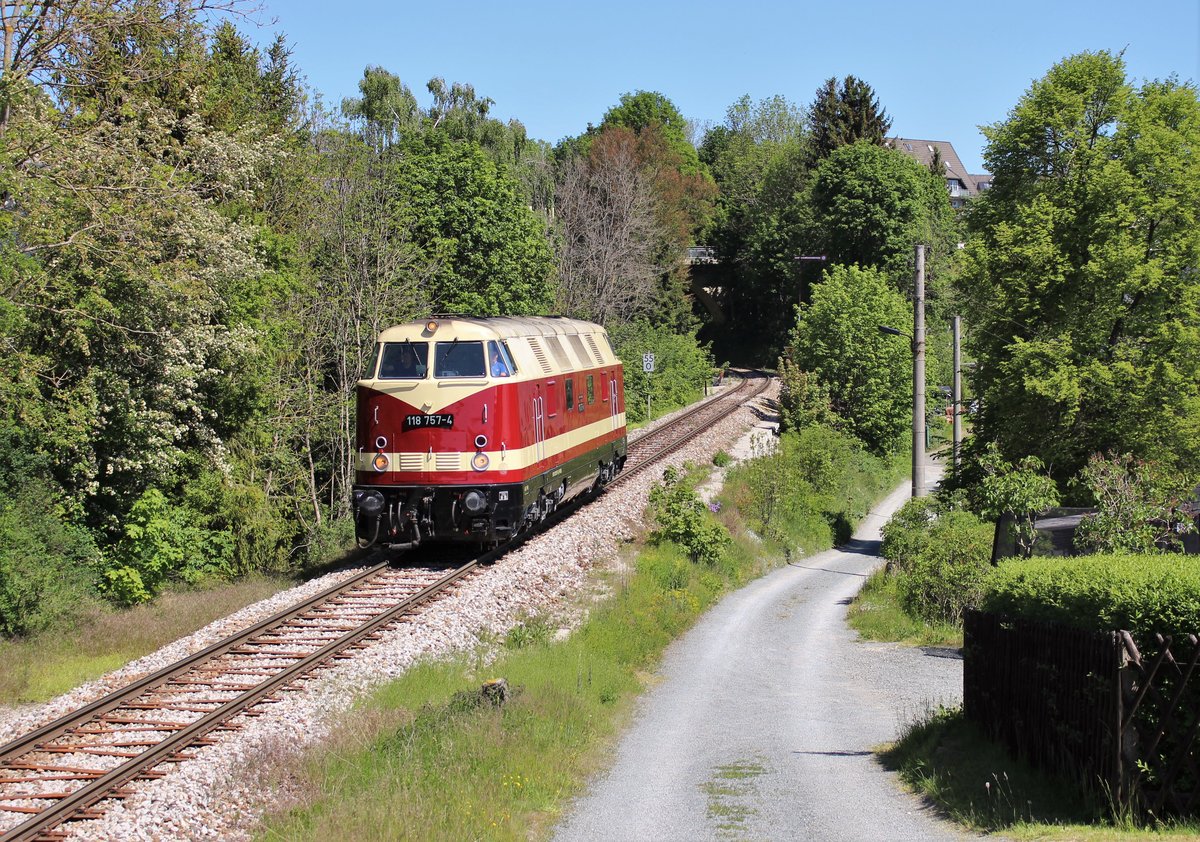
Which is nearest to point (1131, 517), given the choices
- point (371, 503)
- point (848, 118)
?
point (371, 503)

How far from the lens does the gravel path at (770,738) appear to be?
30.0 feet

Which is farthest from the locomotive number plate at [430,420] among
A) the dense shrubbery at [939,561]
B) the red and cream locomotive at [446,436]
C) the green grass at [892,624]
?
the dense shrubbery at [939,561]

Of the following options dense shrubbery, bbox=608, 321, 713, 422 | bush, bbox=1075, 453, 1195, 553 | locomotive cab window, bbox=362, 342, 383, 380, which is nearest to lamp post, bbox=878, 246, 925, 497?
bush, bbox=1075, 453, 1195, 553

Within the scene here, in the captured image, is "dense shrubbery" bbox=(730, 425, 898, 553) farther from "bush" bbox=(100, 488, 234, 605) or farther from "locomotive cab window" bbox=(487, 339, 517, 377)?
"bush" bbox=(100, 488, 234, 605)

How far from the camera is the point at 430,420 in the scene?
60.1 ft

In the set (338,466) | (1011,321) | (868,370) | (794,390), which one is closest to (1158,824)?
(1011,321)

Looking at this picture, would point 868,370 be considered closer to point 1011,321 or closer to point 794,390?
point 794,390

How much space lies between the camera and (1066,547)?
666 inches

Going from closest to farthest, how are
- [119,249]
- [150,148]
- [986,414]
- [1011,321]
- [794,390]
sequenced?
1. [119,249]
2. [150,148]
3. [1011,321]
4. [986,414]
5. [794,390]

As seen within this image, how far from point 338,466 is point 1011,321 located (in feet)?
62.1

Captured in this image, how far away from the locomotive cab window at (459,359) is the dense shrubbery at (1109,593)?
10059 millimetres

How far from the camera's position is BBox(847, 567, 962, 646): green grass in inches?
749

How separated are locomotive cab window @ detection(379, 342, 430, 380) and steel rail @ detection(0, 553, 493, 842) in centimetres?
422

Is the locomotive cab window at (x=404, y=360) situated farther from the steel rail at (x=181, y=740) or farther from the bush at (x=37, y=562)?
the bush at (x=37, y=562)
